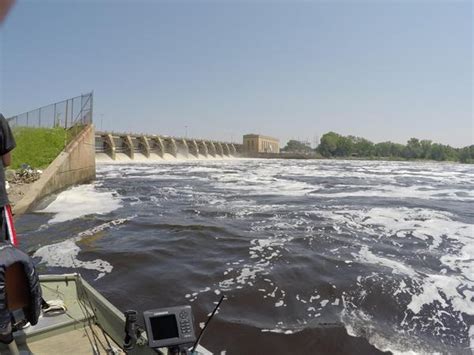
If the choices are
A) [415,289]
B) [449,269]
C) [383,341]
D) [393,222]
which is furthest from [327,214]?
[383,341]

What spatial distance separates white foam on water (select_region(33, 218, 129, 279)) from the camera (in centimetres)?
645

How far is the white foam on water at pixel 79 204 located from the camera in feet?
35.8

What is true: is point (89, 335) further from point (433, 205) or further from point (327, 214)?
point (433, 205)

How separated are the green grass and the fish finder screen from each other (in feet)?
54.1

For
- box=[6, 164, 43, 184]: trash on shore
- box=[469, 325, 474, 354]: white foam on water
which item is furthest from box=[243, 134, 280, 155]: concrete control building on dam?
box=[469, 325, 474, 354]: white foam on water

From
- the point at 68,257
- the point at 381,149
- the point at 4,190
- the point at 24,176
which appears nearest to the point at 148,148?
the point at 24,176

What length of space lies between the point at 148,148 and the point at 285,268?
49.9 metres

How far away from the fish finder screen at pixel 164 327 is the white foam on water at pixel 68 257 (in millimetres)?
4208

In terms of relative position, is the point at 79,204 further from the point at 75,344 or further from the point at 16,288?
the point at 16,288

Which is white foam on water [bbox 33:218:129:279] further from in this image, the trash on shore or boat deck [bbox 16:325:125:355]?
the trash on shore

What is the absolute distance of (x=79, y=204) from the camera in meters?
12.5

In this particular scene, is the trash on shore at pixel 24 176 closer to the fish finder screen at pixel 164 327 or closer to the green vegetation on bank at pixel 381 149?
the fish finder screen at pixel 164 327

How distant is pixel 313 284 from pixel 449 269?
9.32ft

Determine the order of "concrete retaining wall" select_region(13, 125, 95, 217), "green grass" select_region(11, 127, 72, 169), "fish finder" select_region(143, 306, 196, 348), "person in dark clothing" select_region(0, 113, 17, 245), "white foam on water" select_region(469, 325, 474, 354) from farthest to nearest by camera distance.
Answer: "green grass" select_region(11, 127, 72, 169) < "concrete retaining wall" select_region(13, 125, 95, 217) < "white foam on water" select_region(469, 325, 474, 354) < "person in dark clothing" select_region(0, 113, 17, 245) < "fish finder" select_region(143, 306, 196, 348)
